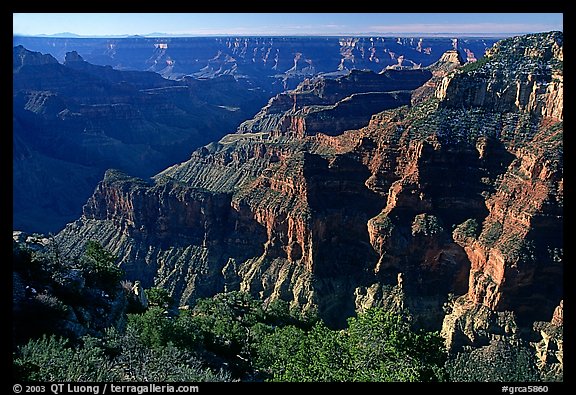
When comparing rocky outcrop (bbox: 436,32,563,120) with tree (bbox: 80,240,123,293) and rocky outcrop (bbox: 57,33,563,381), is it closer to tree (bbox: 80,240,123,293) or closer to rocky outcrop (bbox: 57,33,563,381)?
rocky outcrop (bbox: 57,33,563,381)

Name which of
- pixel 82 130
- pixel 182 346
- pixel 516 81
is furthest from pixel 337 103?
pixel 182 346

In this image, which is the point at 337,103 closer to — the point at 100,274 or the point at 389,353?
the point at 100,274

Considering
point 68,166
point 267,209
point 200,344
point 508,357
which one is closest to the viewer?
point 200,344

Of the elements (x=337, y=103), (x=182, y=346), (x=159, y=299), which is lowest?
(x=182, y=346)

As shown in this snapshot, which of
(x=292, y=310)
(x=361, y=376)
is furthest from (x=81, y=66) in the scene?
(x=361, y=376)

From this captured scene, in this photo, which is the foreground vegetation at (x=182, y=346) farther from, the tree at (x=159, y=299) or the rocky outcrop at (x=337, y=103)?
the rocky outcrop at (x=337, y=103)

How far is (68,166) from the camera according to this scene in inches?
4232

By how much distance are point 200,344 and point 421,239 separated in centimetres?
2616

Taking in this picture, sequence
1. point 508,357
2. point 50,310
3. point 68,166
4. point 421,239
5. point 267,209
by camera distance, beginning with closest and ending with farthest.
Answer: point 50,310
point 508,357
point 421,239
point 267,209
point 68,166

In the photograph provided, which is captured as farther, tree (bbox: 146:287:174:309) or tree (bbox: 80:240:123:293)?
tree (bbox: 146:287:174:309)

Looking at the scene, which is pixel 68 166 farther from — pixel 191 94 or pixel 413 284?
pixel 413 284

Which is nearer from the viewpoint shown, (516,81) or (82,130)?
(516,81)

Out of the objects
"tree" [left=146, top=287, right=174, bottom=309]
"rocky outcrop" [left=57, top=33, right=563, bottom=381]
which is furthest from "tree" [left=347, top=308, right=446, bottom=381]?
"tree" [left=146, top=287, right=174, bottom=309]

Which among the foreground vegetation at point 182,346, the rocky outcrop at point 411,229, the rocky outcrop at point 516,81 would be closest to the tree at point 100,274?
the foreground vegetation at point 182,346
